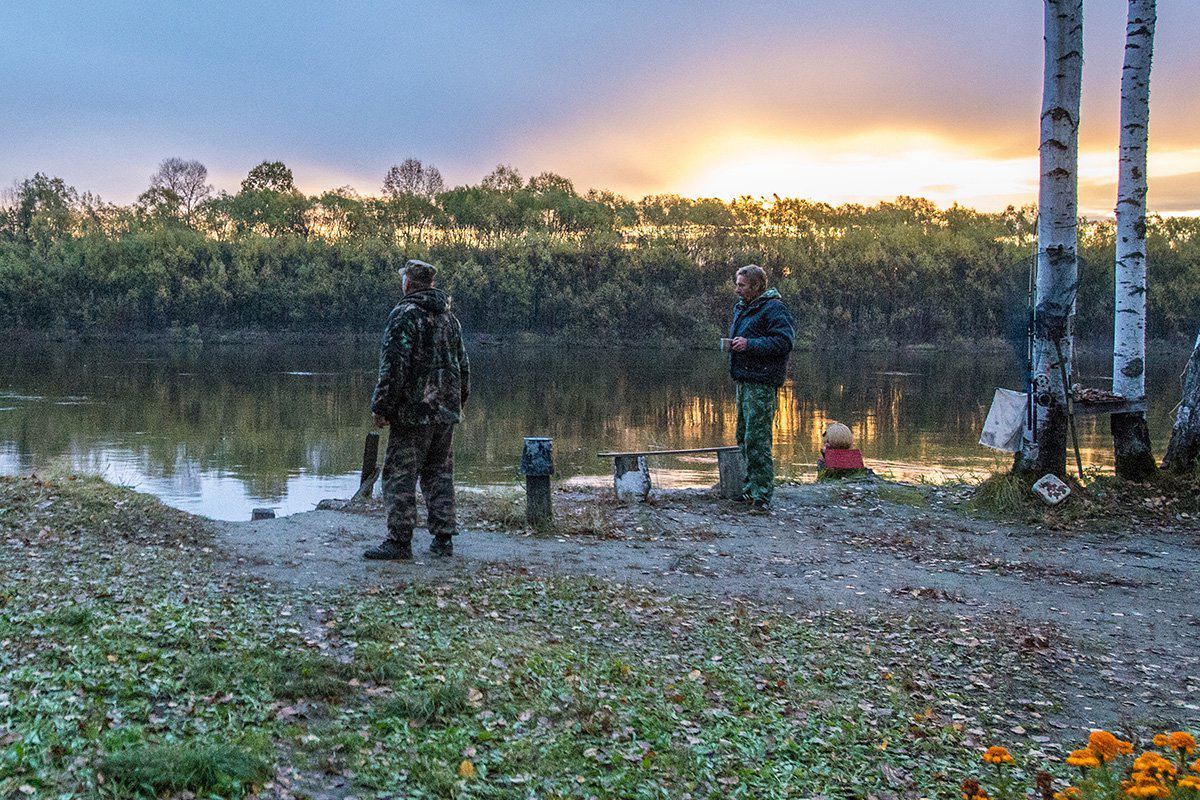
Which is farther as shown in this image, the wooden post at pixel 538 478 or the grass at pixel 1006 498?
the grass at pixel 1006 498

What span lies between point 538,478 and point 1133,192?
26.4 feet

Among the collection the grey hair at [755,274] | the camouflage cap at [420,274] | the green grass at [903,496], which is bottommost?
the green grass at [903,496]

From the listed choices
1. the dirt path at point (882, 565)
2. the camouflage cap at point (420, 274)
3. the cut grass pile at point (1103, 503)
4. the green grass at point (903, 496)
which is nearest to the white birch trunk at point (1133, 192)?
the cut grass pile at point (1103, 503)

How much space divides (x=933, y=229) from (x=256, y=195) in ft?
217

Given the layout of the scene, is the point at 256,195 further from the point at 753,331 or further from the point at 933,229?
the point at 753,331

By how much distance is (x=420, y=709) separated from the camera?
506 centimetres

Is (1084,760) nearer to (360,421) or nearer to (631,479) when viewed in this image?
(631,479)

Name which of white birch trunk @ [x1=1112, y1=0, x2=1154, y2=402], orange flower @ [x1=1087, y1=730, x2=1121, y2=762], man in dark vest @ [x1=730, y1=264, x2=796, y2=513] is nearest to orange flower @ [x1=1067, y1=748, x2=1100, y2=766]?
orange flower @ [x1=1087, y1=730, x2=1121, y2=762]

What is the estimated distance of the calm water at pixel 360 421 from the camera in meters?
18.9

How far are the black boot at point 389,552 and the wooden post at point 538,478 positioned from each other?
6.55 feet

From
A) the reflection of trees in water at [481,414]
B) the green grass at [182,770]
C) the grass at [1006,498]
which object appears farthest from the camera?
the reflection of trees in water at [481,414]

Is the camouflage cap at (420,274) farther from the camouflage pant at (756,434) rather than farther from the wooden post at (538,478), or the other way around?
the camouflage pant at (756,434)

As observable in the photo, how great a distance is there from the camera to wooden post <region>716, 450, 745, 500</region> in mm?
12859

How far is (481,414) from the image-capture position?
99.9 feet
